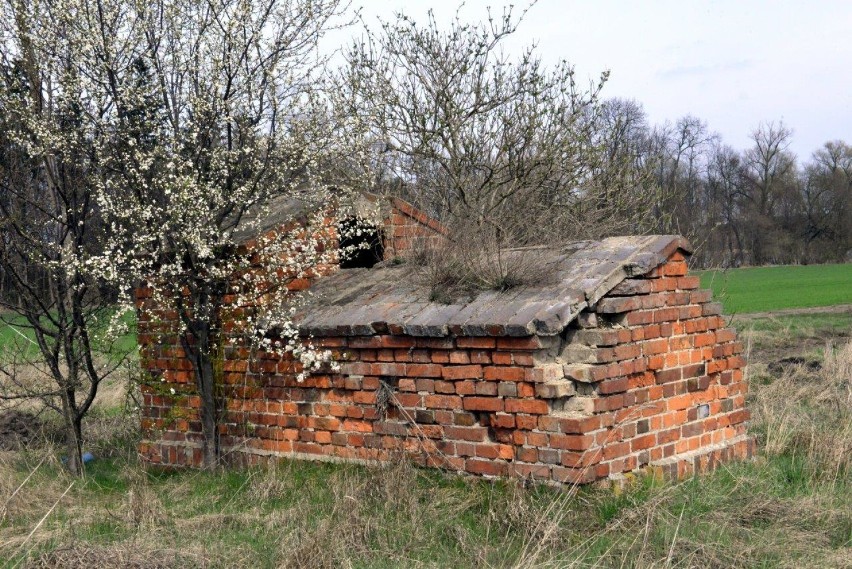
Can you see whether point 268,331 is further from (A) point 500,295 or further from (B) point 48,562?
(B) point 48,562

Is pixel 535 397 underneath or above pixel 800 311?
above

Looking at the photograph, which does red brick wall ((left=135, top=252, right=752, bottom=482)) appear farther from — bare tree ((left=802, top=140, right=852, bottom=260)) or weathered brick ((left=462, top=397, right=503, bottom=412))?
bare tree ((left=802, top=140, right=852, bottom=260))

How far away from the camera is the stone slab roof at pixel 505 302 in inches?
236

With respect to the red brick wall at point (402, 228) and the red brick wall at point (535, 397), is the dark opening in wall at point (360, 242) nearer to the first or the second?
the red brick wall at point (402, 228)

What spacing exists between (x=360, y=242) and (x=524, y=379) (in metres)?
3.57

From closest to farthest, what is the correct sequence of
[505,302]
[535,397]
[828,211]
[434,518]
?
[434,518]
[535,397]
[505,302]
[828,211]

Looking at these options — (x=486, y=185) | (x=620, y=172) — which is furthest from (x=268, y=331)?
(x=620, y=172)

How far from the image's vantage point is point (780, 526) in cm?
541

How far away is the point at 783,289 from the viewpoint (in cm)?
3812

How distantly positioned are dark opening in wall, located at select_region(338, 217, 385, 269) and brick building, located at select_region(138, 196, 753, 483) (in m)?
0.55

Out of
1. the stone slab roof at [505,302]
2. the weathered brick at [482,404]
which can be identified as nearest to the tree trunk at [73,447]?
the stone slab roof at [505,302]

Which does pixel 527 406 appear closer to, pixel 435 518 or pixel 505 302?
pixel 505 302

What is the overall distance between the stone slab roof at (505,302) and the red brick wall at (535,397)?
11cm

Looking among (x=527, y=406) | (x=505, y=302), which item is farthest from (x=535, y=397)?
(x=505, y=302)
